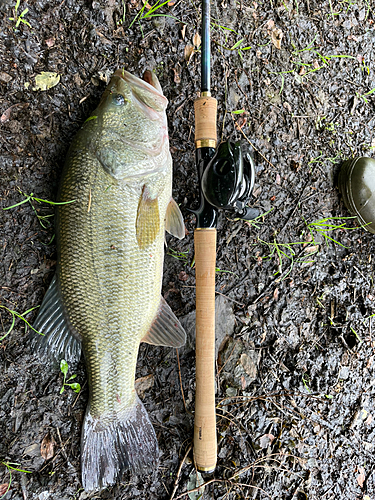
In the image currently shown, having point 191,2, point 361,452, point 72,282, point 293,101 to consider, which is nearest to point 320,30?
point 293,101

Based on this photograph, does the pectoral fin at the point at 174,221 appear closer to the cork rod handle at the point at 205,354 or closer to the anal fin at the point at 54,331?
the cork rod handle at the point at 205,354

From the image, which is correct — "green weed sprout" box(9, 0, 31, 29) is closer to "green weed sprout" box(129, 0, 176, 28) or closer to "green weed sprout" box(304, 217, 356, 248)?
"green weed sprout" box(129, 0, 176, 28)

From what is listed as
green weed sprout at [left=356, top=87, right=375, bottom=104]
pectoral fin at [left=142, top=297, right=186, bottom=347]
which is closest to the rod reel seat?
pectoral fin at [left=142, top=297, right=186, bottom=347]

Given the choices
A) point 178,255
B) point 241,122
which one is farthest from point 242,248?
point 241,122

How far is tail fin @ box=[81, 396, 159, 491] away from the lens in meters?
1.94

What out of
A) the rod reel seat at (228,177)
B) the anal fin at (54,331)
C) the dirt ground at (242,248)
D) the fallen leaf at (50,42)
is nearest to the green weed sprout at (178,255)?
the dirt ground at (242,248)

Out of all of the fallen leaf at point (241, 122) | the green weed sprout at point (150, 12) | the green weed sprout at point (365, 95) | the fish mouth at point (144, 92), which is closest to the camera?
the fish mouth at point (144, 92)

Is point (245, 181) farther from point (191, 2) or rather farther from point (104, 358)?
point (191, 2)

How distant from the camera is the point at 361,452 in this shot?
2.71m

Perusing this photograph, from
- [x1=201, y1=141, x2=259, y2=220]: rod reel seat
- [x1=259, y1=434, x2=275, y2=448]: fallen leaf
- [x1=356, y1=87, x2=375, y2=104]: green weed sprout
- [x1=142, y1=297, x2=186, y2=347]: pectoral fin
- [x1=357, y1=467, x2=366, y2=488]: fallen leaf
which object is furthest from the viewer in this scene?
[x1=356, y1=87, x2=375, y2=104]: green weed sprout

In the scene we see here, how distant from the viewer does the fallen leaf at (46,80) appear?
81.9 inches

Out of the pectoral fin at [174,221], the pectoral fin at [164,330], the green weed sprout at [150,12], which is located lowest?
the pectoral fin at [164,330]

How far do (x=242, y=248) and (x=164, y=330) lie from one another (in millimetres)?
803

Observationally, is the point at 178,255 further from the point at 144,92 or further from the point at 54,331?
the point at 144,92
